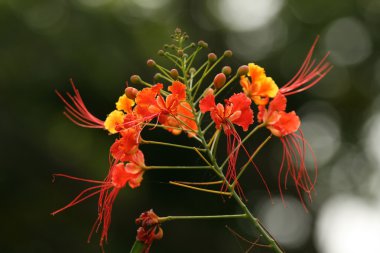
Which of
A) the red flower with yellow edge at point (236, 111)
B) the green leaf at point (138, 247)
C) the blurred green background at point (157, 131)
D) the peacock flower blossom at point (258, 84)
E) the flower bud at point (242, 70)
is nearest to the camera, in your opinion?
the green leaf at point (138, 247)

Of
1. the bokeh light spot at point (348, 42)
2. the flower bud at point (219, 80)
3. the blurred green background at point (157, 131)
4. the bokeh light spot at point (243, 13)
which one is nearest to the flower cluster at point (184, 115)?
the flower bud at point (219, 80)

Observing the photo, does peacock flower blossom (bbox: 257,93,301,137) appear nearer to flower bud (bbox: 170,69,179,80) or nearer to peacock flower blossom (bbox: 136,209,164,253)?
flower bud (bbox: 170,69,179,80)

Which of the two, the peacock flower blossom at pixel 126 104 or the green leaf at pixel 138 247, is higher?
the peacock flower blossom at pixel 126 104

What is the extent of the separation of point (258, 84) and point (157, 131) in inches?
389

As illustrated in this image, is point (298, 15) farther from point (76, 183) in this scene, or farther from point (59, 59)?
point (76, 183)

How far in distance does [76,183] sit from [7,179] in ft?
4.45

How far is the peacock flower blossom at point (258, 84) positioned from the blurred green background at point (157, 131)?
9.62 meters

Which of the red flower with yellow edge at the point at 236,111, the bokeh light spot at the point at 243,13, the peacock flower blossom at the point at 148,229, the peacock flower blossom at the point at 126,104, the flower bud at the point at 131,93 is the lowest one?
the peacock flower blossom at the point at 148,229

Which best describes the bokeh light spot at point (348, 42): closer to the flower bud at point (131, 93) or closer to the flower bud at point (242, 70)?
the flower bud at point (242, 70)

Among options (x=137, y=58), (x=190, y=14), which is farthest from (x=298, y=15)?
(x=137, y=58)

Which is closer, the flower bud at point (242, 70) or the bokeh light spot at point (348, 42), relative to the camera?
the flower bud at point (242, 70)

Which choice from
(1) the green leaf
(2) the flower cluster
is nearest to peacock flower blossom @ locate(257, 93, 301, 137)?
(2) the flower cluster

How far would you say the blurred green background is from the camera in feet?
45.6

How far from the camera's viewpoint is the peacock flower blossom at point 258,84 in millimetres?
3188
